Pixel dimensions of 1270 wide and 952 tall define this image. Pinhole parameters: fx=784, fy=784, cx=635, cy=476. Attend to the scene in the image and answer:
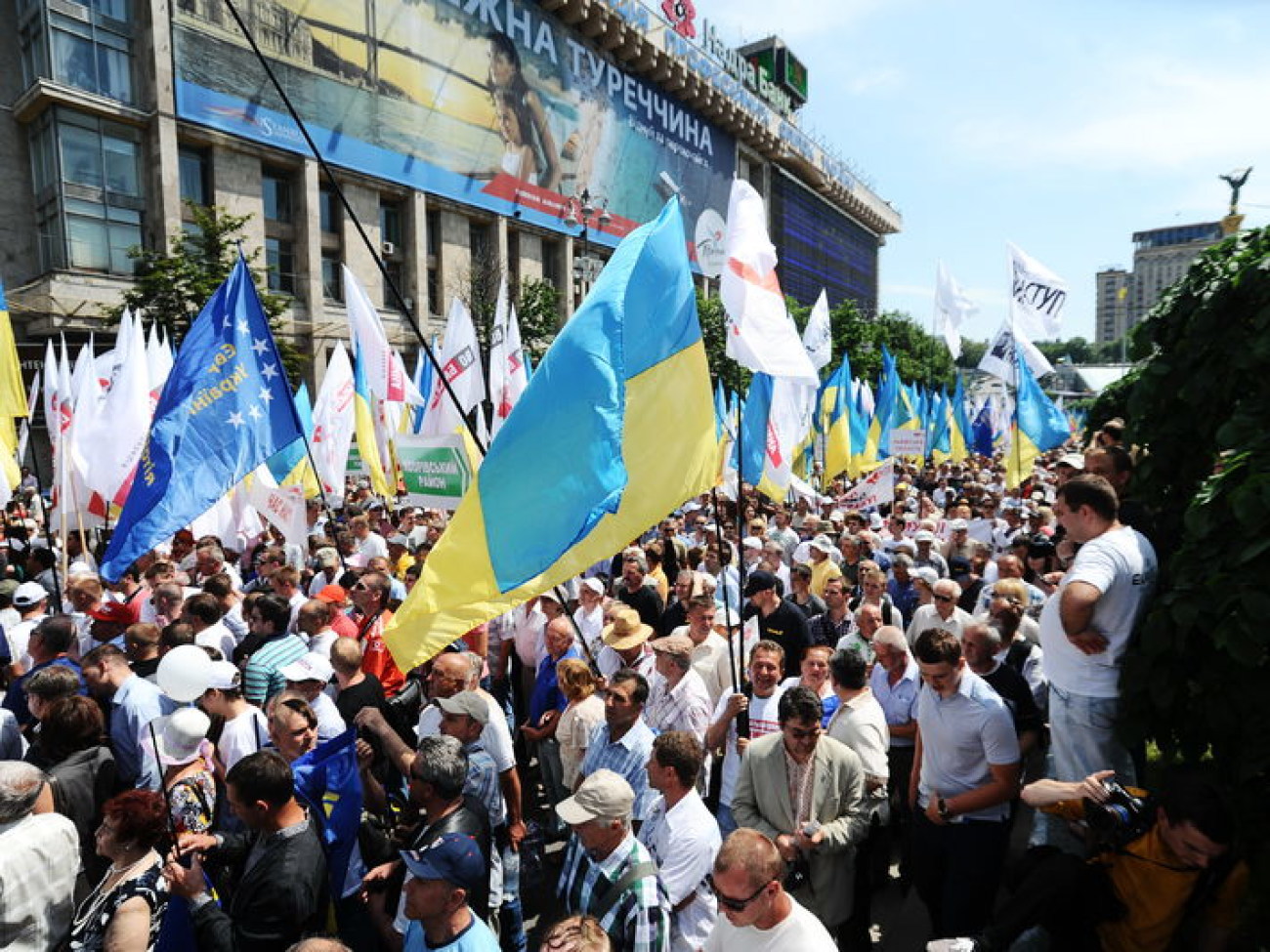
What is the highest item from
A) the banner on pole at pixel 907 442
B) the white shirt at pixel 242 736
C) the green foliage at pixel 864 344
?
the green foliage at pixel 864 344

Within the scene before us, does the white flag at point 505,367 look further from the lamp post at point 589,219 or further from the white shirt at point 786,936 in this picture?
the lamp post at point 589,219

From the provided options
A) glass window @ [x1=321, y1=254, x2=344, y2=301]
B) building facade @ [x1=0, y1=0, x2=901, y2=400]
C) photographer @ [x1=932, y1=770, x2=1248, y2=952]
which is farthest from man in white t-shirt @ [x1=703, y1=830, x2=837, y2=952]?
glass window @ [x1=321, y1=254, x2=344, y2=301]

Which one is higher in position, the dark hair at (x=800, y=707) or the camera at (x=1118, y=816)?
the dark hair at (x=800, y=707)

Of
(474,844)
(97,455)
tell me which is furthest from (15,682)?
(474,844)

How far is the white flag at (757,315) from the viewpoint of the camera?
4520mm

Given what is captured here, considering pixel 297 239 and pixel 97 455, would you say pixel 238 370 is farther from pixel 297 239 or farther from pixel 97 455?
pixel 297 239

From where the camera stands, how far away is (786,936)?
2.57m

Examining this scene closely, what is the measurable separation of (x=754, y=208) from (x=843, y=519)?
24.1 ft

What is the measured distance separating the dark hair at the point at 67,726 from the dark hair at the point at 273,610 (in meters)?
1.62

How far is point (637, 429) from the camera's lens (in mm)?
3842

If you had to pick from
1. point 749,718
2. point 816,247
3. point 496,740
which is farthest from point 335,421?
point 816,247

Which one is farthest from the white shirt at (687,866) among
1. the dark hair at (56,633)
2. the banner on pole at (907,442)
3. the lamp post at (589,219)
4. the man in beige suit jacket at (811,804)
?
the lamp post at (589,219)

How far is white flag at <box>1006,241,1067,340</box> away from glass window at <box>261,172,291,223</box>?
106 ft

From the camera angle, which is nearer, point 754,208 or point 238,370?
point 754,208
